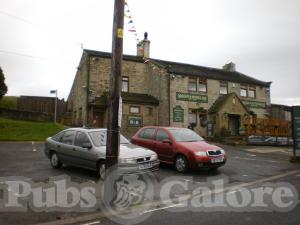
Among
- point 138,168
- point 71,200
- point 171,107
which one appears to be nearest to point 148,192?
point 138,168

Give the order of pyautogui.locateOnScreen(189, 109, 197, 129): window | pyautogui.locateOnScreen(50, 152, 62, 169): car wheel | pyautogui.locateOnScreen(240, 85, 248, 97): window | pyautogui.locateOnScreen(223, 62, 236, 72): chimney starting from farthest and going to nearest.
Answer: pyautogui.locateOnScreen(223, 62, 236, 72): chimney < pyautogui.locateOnScreen(240, 85, 248, 97): window < pyautogui.locateOnScreen(189, 109, 197, 129): window < pyautogui.locateOnScreen(50, 152, 62, 169): car wheel

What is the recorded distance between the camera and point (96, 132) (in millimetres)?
11453

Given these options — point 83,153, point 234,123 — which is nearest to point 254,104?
point 234,123

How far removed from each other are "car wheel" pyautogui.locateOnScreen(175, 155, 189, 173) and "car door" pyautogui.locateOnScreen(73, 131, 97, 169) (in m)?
3.20

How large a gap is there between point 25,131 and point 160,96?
12.6 m

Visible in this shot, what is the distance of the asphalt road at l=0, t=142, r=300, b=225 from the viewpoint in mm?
6590

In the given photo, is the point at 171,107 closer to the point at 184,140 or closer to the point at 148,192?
the point at 184,140

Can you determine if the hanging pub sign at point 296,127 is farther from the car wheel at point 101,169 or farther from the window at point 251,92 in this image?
the window at point 251,92

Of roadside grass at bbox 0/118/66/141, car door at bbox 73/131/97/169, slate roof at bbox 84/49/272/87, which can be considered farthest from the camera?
slate roof at bbox 84/49/272/87

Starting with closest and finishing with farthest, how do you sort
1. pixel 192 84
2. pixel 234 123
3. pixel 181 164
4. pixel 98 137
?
pixel 98 137
pixel 181 164
pixel 192 84
pixel 234 123

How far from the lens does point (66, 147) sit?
1157cm

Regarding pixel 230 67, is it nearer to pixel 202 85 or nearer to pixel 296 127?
pixel 202 85

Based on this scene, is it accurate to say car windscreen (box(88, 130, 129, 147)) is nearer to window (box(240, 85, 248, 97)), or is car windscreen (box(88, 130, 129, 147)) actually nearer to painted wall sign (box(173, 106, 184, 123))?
painted wall sign (box(173, 106, 184, 123))

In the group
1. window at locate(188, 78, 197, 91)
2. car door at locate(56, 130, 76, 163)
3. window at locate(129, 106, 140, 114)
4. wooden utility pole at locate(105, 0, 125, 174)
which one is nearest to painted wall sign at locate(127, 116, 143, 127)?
window at locate(129, 106, 140, 114)
